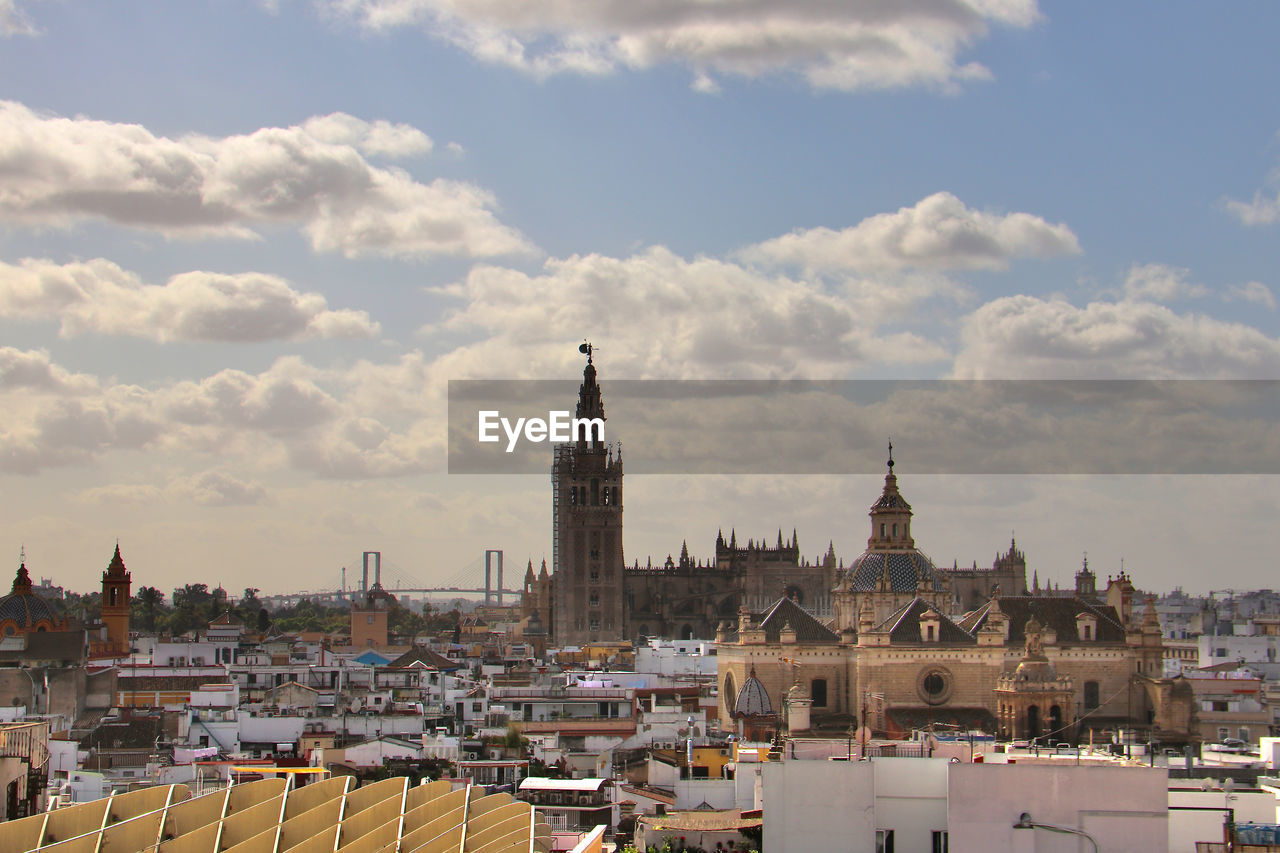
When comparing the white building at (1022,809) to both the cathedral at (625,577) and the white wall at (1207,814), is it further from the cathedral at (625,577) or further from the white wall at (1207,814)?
the cathedral at (625,577)

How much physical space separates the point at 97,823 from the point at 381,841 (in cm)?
295

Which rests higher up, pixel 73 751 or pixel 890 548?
pixel 890 548

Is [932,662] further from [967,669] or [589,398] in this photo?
[589,398]

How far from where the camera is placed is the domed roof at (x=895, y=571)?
66.6 meters

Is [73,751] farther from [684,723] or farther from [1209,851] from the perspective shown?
[1209,851]

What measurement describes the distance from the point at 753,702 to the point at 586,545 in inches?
2259

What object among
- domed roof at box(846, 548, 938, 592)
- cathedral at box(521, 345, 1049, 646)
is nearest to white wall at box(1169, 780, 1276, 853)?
domed roof at box(846, 548, 938, 592)

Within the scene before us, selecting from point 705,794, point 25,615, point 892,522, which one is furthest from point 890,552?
point 25,615

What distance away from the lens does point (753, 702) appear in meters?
58.6

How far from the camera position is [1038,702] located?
58406 mm

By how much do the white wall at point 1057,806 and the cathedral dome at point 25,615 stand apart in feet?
215

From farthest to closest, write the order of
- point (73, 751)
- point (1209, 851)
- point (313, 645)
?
point (313, 645)
point (73, 751)
point (1209, 851)

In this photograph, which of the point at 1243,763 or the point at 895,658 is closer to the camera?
the point at 1243,763

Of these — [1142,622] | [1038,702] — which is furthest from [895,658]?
[1142,622]
